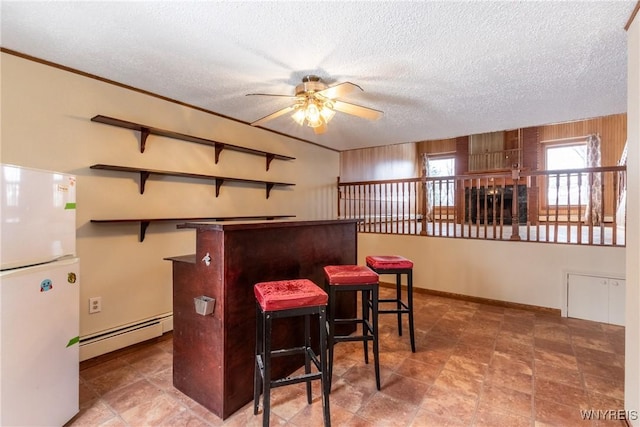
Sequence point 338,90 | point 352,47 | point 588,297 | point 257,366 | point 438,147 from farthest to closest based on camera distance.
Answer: point 438,147 < point 588,297 < point 338,90 < point 352,47 < point 257,366

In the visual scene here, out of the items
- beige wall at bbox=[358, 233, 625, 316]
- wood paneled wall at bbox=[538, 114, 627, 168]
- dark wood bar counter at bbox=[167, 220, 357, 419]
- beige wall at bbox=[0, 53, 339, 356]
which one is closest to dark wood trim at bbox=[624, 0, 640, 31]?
dark wood bar counter at bbox=[167, 220, 357, 419]

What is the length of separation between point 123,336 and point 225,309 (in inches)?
58.9

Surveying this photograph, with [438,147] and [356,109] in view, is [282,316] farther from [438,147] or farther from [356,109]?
[438,147]

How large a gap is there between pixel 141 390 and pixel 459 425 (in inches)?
78.9

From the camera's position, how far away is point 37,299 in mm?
1435

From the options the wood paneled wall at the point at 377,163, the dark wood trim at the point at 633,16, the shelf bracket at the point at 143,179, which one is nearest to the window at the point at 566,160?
the wood paneled wall at the point at 377,163

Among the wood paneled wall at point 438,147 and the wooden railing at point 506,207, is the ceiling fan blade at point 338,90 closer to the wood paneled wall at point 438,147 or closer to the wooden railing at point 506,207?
the wooden railing at point 506,207

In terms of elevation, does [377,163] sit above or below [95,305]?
above

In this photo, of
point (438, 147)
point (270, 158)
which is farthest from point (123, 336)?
Answer: point (438, 147)

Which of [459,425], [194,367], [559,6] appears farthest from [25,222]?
[559,6]

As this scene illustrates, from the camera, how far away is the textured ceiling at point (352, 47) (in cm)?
158

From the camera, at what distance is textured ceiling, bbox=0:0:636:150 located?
1585 millimetres

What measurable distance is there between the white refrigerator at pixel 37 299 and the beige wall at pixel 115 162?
76 cm

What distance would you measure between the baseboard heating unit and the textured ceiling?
82.6 inches
